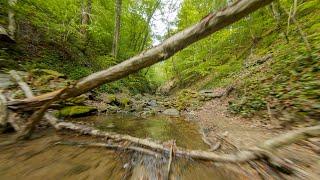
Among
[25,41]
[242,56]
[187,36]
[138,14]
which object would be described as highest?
[138,14]

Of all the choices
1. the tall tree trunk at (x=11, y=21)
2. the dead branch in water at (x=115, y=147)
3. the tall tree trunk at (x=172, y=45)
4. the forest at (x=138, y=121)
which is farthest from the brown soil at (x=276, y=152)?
the tall tree trunk at (x=11, y=21)

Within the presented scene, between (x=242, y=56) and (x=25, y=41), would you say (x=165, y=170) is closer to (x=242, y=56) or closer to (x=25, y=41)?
(x=25, y=41)

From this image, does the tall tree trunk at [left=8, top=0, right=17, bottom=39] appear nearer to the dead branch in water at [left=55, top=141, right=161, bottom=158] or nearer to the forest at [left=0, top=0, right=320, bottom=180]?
the forest at [left=0, top=0, right=320, bottom=180]

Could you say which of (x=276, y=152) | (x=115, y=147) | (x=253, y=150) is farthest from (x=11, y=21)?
(x=276, y=152)

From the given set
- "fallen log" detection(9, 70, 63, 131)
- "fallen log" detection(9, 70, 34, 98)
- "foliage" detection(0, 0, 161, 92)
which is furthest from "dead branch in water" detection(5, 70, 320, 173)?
"foliage" detection(0, 0, 161, 92)

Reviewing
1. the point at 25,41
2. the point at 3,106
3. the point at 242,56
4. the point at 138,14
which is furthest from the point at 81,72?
the point at 138,14

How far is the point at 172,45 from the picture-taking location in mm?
3172

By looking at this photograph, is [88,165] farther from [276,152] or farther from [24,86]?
[24,86]

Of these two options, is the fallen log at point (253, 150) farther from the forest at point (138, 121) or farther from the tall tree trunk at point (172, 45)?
the tall tree trunk at point (172, 45)

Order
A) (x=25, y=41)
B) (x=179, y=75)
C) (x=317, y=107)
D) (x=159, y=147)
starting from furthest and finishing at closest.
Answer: (x=179, y=75) < (x=25, y=41) < (x=317, y=107) < (x=159, y=147)

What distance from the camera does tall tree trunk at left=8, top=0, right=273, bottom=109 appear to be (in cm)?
276

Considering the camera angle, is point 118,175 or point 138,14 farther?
point 138,14

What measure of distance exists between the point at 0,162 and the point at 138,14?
21.0 m

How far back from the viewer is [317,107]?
4.59 meters
